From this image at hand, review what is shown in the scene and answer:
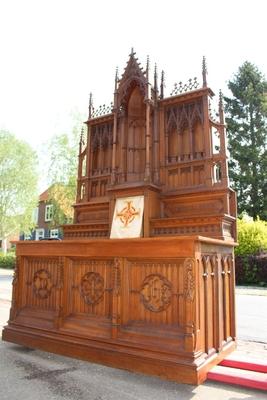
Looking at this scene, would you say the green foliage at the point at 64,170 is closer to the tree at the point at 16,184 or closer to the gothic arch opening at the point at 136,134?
the tree at the point at 16,184

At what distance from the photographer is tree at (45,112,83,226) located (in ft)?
69.9

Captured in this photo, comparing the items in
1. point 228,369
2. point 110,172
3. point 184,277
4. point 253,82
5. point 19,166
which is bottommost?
point 228,369

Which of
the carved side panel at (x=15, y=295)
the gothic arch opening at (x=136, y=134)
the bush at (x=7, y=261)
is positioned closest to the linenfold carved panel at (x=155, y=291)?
the carved side panel at (x=15, y=295)

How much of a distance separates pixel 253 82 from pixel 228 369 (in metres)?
26.6

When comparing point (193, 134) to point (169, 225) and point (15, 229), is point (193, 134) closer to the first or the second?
point (169, 225)

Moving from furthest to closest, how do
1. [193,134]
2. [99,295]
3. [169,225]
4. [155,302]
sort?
1. [193,134]
2. [169,225]
3. [99,295]
4. [155,302]

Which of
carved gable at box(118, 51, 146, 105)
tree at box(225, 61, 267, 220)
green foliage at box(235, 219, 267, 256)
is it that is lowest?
green foliage at box(235, 219, 267, 256)

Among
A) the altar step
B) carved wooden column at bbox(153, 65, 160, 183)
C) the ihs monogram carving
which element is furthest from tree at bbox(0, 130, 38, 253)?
the altar step

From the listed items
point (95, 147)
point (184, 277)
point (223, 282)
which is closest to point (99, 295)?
point (184, 277)

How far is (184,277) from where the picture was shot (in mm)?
3312

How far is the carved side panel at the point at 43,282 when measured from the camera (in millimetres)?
4383

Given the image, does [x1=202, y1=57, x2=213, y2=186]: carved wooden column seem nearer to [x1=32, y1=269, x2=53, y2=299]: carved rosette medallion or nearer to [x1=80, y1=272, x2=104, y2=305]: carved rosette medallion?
[x1=80, y1=272, x2=104, y2=305]: carved rosette medallion

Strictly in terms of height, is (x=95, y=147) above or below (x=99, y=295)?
above

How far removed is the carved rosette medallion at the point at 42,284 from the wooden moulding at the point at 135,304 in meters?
0.01
